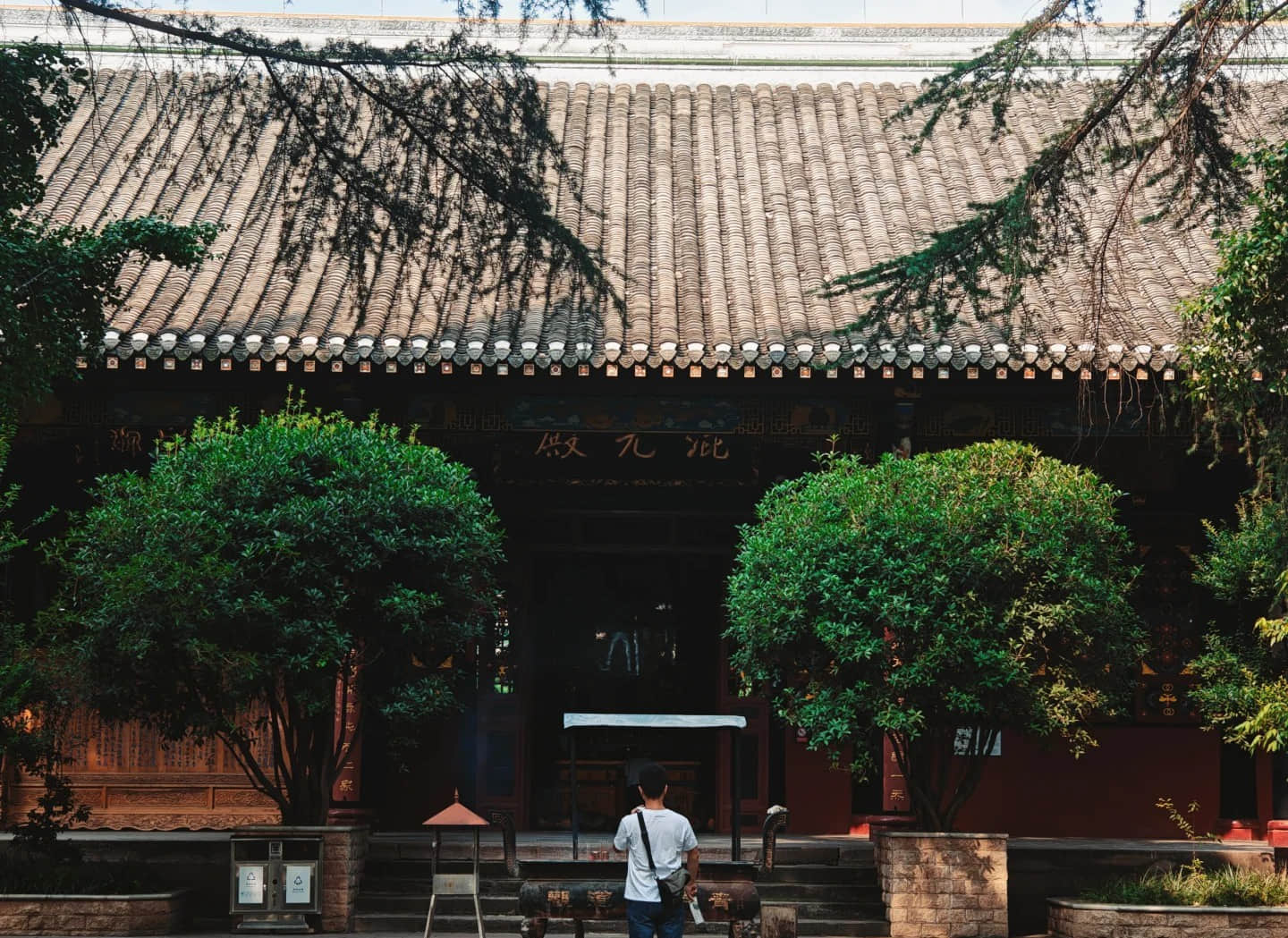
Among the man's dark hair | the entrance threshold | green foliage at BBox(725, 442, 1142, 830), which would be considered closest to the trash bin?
the entrance threshold

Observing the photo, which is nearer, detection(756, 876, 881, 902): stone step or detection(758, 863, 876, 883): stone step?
detection(756, 876, 881, 902): stone step

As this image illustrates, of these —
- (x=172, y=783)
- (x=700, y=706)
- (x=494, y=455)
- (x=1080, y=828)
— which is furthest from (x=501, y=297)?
(x=1080, y=828)

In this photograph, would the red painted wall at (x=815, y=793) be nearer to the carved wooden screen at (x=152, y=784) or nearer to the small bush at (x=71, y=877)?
the carved wooden screen at (x=152, y=784)

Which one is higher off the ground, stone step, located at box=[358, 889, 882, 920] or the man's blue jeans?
the man's blue jeans

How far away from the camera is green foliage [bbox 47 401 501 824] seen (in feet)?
31.4

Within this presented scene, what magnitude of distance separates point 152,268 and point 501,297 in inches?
114

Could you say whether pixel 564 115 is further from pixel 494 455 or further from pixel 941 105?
pixel 941 105

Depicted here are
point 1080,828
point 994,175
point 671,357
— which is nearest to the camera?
point 671,357

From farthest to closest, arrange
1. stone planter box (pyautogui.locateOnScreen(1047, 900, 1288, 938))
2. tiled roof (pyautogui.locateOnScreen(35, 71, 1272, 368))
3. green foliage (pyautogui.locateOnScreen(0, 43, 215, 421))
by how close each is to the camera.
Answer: tiled roof (pyautogui.locateOnScreen(35, 71, 1272, 368))
stone planter box (pyautogui.locateOnScreen(1047, 900, 1288, 938))
green foliage (pyautogui.locateOnScreen(0, 43, 215, 421))

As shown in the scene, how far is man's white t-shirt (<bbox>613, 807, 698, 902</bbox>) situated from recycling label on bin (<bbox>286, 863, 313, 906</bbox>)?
373cm

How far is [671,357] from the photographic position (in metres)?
11.2

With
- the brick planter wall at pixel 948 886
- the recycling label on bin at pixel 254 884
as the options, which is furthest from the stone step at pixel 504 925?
the recycling label on bin at pixel 254 884

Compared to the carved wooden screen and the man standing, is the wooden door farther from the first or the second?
the man standing

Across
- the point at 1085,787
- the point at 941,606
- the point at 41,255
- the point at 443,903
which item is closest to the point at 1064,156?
the point at 941,606
